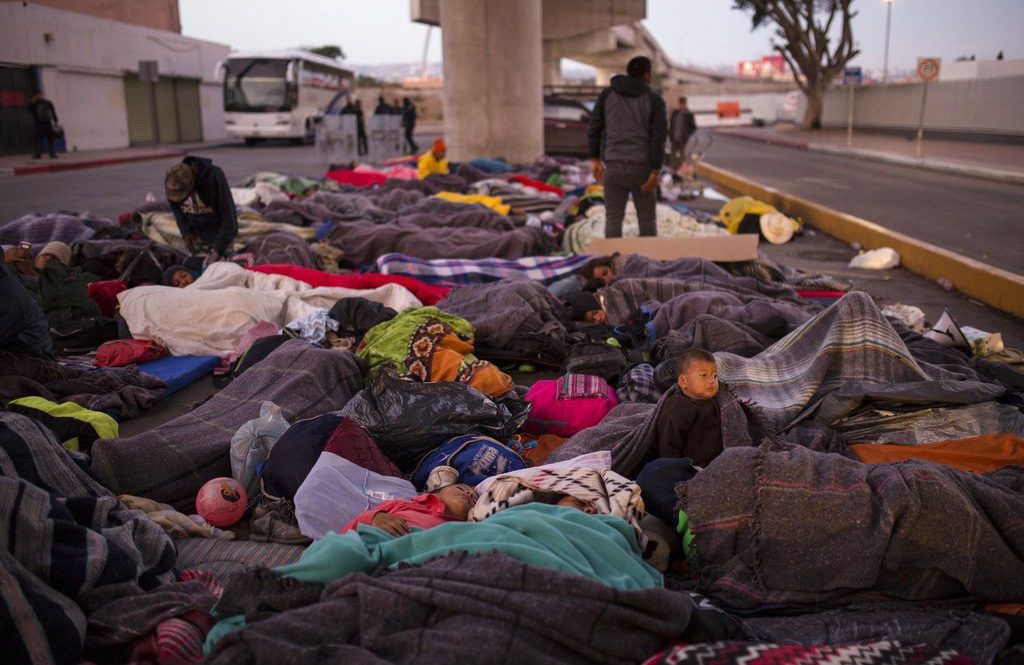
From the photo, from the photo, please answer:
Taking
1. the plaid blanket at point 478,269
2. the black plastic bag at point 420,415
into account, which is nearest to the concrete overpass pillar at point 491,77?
the plaid blanket at point 478,269

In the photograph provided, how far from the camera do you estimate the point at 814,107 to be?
1715 inches

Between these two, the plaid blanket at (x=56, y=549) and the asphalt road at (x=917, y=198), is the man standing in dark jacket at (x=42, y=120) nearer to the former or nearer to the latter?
the asphalt road at (x=917, y=198)

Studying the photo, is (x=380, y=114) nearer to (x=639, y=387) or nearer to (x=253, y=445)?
(x=639, y=387)

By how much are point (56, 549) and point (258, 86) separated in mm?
31858

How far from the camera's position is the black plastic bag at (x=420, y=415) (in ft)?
13.5

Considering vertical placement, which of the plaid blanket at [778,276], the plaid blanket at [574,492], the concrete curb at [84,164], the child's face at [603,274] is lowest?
the plaid blanket at [574,492]

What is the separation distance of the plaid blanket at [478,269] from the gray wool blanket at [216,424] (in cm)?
241

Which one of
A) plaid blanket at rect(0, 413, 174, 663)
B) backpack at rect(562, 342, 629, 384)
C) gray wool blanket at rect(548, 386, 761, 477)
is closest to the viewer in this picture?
plaid blanket at rect(0, 413, 174, 663)

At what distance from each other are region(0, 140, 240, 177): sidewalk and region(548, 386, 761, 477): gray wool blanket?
1944 cm

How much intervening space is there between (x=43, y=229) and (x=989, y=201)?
44.0 feet

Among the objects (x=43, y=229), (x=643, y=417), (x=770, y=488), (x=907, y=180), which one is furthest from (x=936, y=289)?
(x=907, y=180)

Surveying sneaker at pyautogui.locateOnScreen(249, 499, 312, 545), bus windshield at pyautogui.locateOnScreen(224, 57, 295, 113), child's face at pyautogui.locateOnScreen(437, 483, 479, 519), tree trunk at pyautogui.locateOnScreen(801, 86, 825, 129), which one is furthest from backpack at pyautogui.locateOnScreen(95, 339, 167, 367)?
tree trunk at pyautogui.locateOnScreen(801, 86, 825, 129)

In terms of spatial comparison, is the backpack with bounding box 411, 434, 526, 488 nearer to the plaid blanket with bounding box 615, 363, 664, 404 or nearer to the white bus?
the plaid blanket with bounding box 615, 363, 664, 404

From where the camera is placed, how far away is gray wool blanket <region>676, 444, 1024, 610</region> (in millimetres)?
2797
